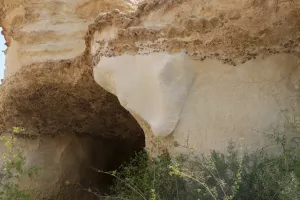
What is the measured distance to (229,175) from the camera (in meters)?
3.64

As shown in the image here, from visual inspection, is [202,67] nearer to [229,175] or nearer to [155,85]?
[155,85]

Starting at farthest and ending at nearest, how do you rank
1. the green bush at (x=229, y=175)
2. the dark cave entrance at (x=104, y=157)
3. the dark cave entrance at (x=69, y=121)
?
1. the dark cave entrance at (x=104, y=157)
2. the dark cave entrance at (x=69, y=121)
3. the green bush at (x=229, y=175)

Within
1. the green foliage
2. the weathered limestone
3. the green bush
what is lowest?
the green bush

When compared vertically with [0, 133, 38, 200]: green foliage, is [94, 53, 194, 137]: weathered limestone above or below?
above

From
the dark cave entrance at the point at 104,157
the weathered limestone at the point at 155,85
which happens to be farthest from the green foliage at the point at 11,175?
the weathered limestone at the point at 155,85

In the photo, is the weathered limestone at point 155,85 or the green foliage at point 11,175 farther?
the green foliage at point 11,175

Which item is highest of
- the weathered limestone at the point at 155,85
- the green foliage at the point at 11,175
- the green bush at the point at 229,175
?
the weathered limestone at the point at 155,85

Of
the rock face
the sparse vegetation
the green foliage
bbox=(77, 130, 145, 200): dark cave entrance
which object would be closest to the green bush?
the sparse vegetation

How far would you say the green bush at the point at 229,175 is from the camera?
333 cm

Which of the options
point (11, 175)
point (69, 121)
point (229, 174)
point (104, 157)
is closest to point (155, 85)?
point (229, 174)

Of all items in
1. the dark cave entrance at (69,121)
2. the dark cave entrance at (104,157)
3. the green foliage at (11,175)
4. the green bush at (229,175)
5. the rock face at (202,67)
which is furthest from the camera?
the dark cave entrance at (104,157)

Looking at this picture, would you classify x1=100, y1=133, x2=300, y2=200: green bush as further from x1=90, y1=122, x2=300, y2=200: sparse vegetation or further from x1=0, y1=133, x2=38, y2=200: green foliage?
x1=0, y1=133, x2=38, y2=200: green foliage

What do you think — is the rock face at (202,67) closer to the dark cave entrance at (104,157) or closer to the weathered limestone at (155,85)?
the weathered limestone at (155,85)

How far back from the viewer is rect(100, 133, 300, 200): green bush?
3.33 meters
